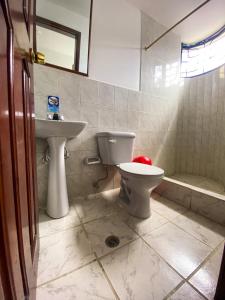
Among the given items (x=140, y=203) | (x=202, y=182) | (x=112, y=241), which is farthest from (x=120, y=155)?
(x=202, y=182)

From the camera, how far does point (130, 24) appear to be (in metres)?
1.71

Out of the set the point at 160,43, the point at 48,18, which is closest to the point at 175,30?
the point at 160,43

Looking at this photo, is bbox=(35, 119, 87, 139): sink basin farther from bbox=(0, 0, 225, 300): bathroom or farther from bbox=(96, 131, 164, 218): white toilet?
bbox=(96, 131, 164, 218): white toilet

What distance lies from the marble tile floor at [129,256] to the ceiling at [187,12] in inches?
92.3

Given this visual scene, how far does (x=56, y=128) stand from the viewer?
1.04m

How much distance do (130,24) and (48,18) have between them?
3.18ft

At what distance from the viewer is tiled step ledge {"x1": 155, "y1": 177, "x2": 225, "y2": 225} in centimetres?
116

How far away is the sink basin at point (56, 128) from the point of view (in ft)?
3.28

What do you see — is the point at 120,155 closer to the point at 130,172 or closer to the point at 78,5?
the point at 130,172

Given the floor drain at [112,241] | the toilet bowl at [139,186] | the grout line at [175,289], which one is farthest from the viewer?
the toilet bowl at [139,186]

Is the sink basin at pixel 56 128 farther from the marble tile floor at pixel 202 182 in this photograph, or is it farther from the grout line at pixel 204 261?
the marble tile floor at pixel 202 182

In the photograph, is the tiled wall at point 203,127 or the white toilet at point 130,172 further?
the tiled wall at point 203,127

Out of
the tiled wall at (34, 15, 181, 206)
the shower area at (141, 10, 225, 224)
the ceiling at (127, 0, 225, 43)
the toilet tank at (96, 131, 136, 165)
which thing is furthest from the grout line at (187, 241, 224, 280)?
the ceiling at (127, 0, 225, 43)

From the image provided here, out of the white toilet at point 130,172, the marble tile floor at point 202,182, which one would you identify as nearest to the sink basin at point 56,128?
the white toilet at point 130,172
